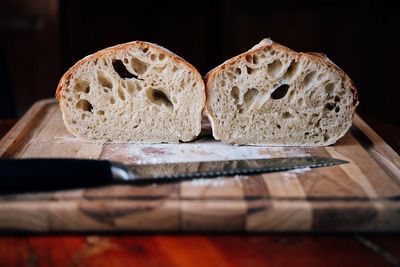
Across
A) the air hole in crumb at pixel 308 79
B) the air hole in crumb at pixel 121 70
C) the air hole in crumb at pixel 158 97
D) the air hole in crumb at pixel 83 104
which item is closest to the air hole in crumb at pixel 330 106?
the air hole in crumb at pixel 308 79

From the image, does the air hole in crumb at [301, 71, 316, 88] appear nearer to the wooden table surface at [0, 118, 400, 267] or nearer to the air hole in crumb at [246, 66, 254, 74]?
the air hole in crumb at [246, 66, 254, 74]

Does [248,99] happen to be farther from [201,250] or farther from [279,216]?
[201,250]

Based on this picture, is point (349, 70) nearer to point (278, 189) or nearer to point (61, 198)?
point (278, 189)

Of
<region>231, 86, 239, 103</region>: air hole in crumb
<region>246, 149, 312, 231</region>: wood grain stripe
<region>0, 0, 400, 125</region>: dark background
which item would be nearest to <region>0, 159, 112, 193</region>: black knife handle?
<region>246, 149, 312, 231</region>: wood grain stripe

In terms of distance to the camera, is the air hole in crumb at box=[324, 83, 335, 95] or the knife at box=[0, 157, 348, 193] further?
the air hole in crumb at box=[324, 83, 335, 95]

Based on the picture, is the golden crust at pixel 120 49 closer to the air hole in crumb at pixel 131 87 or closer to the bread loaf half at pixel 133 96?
the bread loaf half at pixel 133 96

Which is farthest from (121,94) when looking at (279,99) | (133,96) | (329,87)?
(329,87)

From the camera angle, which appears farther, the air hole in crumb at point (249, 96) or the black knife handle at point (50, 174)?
the air hole in crumb at point (249, 96)
